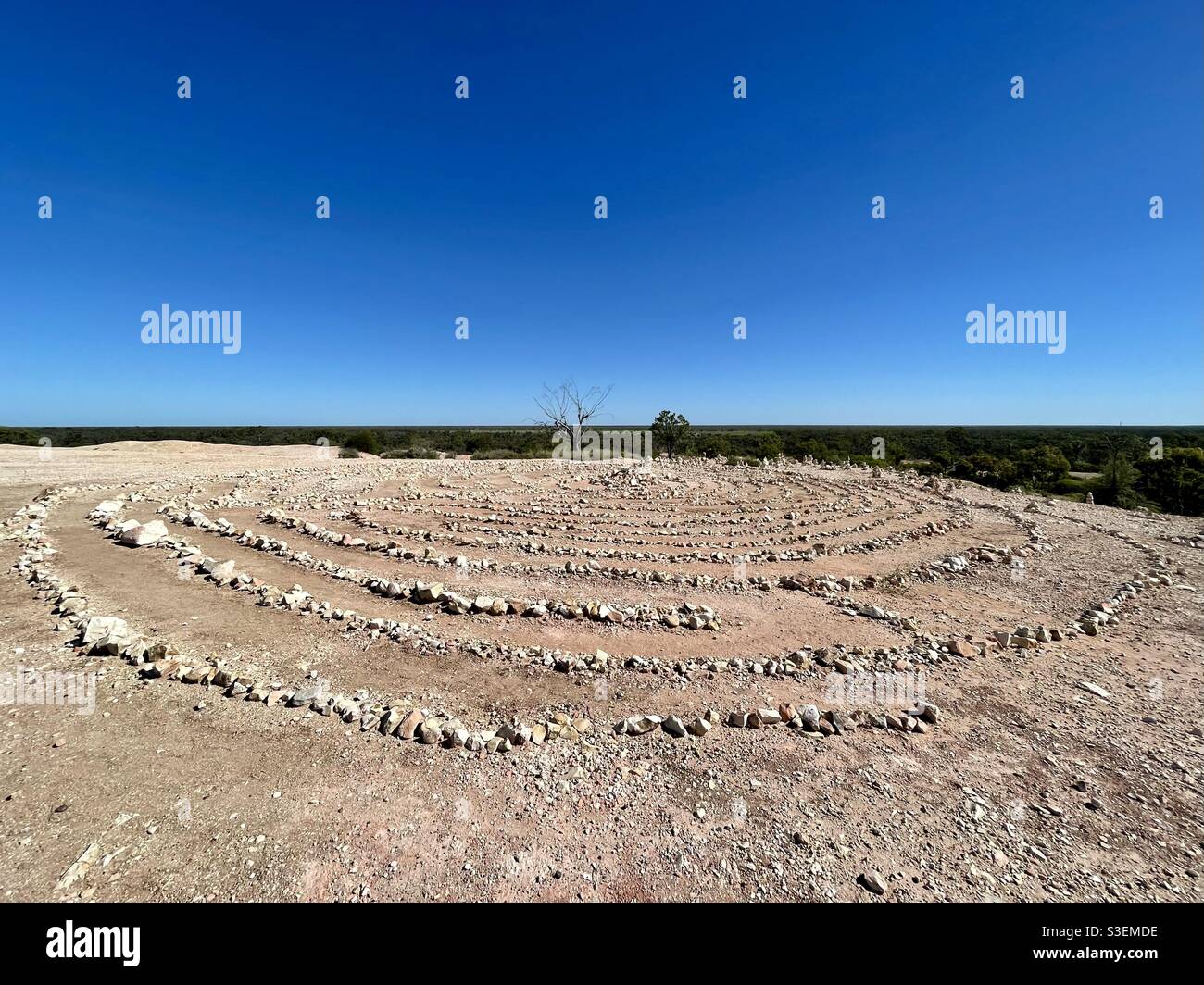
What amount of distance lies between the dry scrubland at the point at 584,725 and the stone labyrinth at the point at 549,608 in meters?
0.05

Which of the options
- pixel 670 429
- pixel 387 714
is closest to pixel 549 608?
pixel 387 714

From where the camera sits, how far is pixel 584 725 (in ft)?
13.9

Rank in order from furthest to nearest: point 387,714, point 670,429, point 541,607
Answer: point 670,429 < point 541,607 < point 387,714

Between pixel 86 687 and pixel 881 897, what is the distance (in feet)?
22.7

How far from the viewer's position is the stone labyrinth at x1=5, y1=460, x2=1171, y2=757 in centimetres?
452

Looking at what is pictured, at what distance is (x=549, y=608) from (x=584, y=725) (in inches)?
108

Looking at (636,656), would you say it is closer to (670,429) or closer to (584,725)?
(584,725)

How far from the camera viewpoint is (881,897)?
2742 mm

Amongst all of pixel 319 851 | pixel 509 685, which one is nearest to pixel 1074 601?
pixel 509 685

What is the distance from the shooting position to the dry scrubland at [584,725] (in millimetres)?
2887

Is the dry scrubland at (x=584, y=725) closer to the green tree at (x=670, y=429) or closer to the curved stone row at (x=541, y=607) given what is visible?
the curved stone row at (x=541, y=607)

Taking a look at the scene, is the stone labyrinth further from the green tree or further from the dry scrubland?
the green tree

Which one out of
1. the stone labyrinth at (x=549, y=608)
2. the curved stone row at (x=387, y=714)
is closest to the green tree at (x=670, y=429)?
the stone labyrinth at (x=549, y=608)
